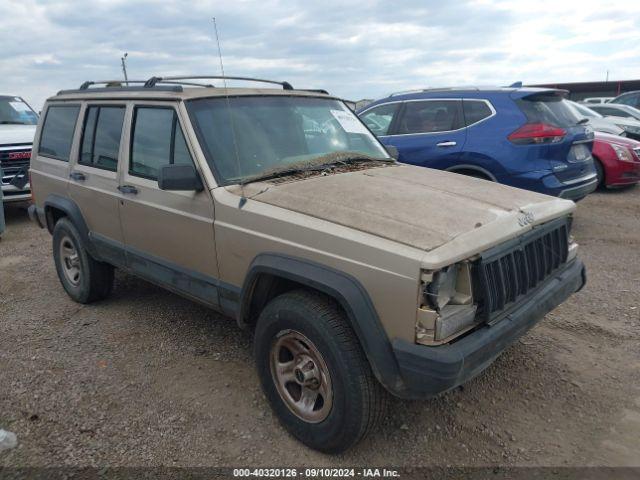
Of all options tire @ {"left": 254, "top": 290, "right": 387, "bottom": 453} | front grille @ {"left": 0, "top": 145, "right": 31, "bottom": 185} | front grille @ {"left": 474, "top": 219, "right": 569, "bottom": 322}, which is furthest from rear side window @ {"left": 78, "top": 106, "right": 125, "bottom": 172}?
front grille @ {"left": 0, "top": 145, "right": 31, "bottom": 185}

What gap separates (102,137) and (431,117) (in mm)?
4197

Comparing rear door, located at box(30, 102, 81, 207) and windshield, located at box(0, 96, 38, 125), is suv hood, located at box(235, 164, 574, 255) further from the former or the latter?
windshield, located at box(0, 96, 38, 125)

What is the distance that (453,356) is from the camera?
2307 mm

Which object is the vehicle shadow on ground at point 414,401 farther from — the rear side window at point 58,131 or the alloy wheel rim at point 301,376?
the rear side window at point 58,131

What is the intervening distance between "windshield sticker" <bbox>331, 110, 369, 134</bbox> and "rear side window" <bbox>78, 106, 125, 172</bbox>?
1.72 metres

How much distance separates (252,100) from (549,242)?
222 cm

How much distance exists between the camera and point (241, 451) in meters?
2.83

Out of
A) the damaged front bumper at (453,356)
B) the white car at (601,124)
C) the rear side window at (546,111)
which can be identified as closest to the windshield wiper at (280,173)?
the damaged front bumper at (453,356)

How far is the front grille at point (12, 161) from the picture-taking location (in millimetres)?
8461

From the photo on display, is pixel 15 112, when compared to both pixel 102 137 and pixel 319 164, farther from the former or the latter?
pixel 319 164

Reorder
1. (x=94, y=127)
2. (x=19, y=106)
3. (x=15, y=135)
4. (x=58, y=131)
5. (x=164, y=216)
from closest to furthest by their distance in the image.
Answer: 1. (x=164, y=216)
2. (x=94, y=127)
3. (x=58, y=131)
4. (x=15, y=135)
5. (x=19, y=106)

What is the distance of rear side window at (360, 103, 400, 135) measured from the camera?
7.18m

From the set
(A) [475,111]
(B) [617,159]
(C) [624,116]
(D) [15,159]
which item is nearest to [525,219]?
(A) [475,111]

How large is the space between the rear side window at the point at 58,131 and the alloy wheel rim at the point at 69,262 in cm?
83
